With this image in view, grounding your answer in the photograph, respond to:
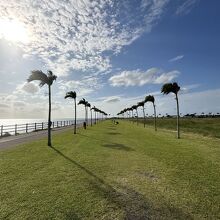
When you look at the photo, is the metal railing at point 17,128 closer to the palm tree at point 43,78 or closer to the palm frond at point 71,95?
the palm frond at point 71,95

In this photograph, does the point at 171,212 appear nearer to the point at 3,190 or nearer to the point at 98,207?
the point at 98,207

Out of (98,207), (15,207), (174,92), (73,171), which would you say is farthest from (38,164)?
(174,92)

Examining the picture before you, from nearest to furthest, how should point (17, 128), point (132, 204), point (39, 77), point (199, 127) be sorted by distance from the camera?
point (132, 204) → point (39, 77) → point (17, 128) → point (199, 127)

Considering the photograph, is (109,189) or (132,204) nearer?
(132,204)

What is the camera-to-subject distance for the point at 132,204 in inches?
245

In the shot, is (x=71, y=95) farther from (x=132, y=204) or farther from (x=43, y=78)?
(x=132, y=204)

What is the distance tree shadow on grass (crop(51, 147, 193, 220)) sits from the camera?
5547 millimetres

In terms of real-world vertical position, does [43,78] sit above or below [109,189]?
above

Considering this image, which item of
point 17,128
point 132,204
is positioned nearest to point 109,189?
point 132,204

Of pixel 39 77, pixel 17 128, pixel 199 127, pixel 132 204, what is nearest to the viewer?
pixel 132 204

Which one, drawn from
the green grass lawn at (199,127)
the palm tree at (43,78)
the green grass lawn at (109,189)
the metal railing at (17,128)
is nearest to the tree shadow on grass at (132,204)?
the green grass lawn at (109,189)

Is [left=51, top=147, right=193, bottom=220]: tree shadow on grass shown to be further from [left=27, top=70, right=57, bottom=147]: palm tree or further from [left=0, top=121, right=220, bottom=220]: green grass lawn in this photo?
[left=27, top=70, right=57, bottom=147]: palm tree

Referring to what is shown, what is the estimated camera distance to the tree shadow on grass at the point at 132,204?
555 centimetres

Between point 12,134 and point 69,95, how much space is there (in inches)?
364
